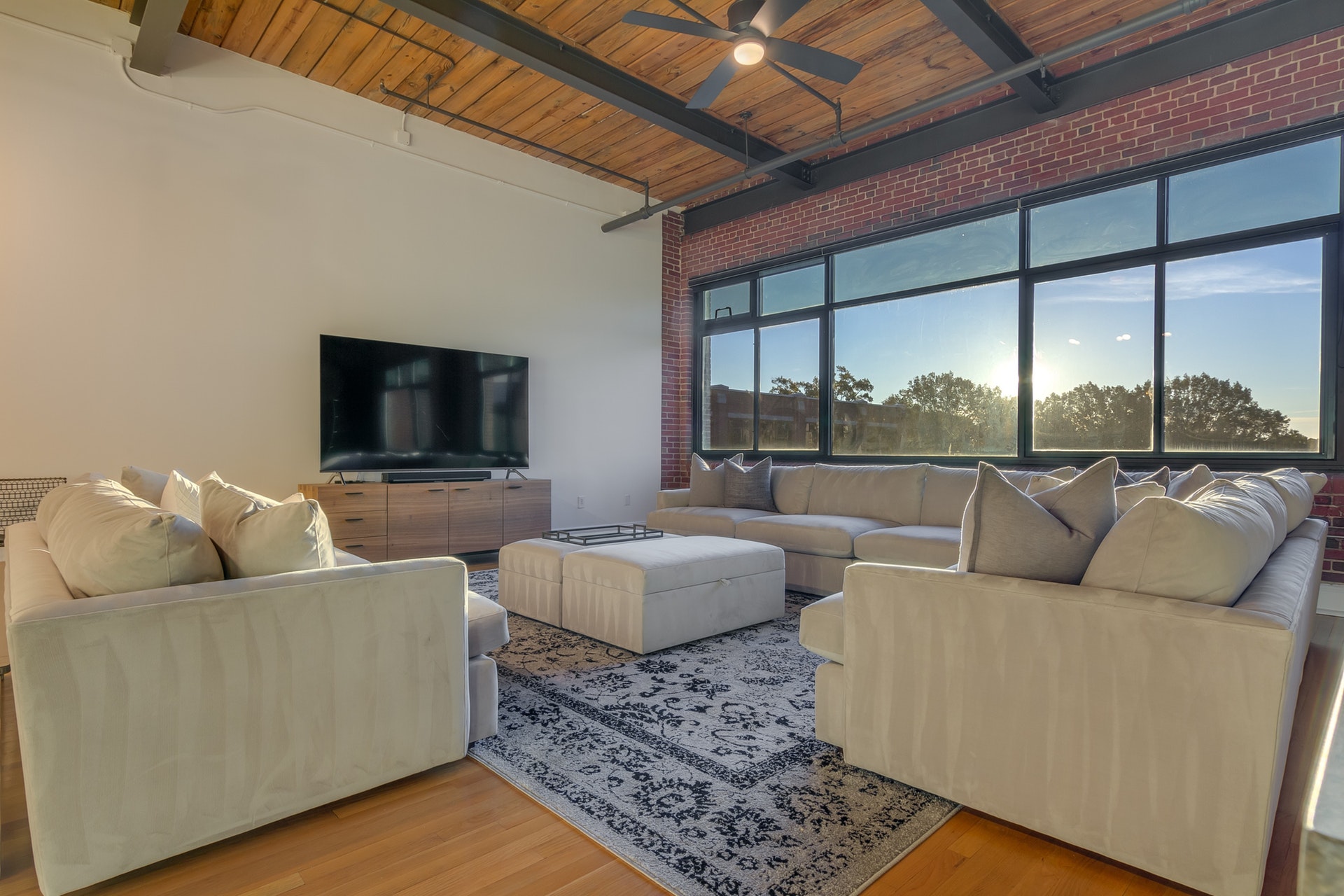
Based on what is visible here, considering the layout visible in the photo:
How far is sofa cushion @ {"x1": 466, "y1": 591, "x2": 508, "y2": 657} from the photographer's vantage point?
212cm

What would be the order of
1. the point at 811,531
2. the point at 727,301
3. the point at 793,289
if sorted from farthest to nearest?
the point at 727,301 → the point at 793,289 → the point at 811,531

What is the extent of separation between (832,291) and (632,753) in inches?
196

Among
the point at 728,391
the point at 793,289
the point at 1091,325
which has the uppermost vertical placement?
the point at 793,289

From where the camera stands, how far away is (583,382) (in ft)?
21.6

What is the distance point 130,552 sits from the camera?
1.56m

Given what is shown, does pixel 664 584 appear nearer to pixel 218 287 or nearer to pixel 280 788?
pixel 280 788

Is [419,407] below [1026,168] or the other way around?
below

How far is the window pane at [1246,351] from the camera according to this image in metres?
4.01

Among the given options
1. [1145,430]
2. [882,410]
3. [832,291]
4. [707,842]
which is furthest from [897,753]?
[832,291]

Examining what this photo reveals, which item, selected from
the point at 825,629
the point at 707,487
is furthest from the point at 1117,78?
the point at 825,629

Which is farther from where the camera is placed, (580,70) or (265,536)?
(580,70)

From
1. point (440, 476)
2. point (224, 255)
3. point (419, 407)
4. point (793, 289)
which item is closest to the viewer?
point (224, 255)

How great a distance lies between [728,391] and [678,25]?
4262mm

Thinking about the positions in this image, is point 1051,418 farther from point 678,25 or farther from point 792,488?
point 678,25
